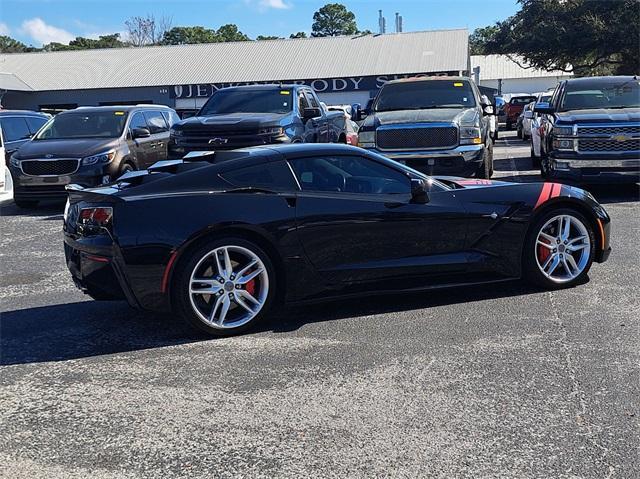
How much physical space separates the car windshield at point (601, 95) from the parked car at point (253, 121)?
447 cm

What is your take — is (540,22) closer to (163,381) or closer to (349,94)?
(349,94)

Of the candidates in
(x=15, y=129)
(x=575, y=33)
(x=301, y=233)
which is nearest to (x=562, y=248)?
(x=301, y=233)

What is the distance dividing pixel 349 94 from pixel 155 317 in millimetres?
41898

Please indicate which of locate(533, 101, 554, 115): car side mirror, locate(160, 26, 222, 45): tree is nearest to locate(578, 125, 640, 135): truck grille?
locate(533, 101, 554, 115): car side mirror

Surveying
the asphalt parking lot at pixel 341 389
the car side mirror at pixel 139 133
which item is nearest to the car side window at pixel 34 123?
the car side mirror at pixel 139 133

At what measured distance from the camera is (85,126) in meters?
13.6

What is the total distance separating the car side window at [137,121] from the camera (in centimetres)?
1359

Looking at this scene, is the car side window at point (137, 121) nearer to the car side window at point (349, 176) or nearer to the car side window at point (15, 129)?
the car side window at point (15, 129)

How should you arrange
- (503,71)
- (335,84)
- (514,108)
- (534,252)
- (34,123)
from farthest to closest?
(503,71), (335,84), (514,108), (34,123), (534,252)

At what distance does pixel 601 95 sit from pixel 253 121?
5.94m

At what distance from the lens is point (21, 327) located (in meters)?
5.86

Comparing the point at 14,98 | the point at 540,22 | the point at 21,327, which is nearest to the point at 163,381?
the point at 21,327

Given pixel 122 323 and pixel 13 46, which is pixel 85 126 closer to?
pixel 122 323

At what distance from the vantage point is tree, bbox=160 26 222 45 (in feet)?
326
